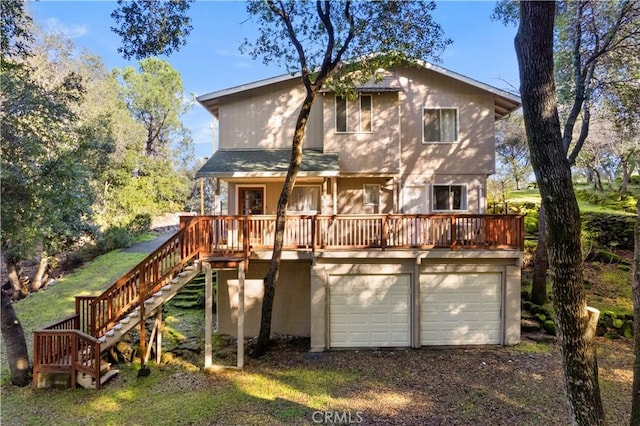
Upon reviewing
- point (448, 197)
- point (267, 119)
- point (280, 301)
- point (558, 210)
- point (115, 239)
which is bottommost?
point (280, 301)

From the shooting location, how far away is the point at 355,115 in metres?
11.6

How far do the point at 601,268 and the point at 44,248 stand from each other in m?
22.7

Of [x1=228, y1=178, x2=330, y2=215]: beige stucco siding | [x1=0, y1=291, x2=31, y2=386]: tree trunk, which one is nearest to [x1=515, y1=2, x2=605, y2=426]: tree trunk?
[x1=228, y1=178, x2=330, y2=215]: beige stucco siding

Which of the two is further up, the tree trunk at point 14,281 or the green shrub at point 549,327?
the tree trunk at point 14,281

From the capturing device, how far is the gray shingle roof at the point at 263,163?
10.4 meters

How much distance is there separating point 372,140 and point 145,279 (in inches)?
316

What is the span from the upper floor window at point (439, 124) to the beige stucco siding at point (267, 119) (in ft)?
12.5

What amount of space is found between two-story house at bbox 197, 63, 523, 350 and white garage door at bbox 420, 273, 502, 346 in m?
0.03

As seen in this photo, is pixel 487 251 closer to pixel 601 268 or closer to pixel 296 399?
pixel 296 399

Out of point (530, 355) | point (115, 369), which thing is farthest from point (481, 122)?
point (115, 369)

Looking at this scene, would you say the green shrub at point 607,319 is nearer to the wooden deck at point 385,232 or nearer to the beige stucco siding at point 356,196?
the wooden deck at point 385,232

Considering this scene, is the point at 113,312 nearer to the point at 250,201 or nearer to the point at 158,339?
the point at 158,339

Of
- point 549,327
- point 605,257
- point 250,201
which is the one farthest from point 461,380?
point 605,257

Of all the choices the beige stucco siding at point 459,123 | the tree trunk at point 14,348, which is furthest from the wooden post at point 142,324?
the beige stucco siding at point 459,123
